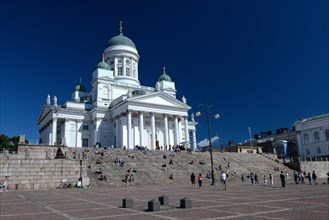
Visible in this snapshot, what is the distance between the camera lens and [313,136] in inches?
2970

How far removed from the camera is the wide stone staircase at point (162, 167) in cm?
3359

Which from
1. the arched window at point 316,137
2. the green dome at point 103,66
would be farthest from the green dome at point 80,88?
the arched window at point 316,137

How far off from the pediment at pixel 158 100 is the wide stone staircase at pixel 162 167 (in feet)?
45.8

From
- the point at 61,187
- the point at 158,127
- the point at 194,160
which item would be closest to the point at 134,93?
the point at 158,127

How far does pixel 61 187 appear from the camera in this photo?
29.7 meters

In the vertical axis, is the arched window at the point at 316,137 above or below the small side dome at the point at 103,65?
below

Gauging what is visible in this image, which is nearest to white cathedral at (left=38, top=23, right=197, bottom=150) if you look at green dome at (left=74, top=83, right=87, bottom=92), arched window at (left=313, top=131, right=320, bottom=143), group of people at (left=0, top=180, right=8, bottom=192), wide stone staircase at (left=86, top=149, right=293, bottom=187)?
green dome at (left=74, top=83, right=87, bottom=92)

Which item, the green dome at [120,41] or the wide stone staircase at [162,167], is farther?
the green dome at [120,41]

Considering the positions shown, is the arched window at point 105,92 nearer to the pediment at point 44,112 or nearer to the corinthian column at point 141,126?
the corinthian column at point 141,126

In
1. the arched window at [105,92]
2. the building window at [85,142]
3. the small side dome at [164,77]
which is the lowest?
the building window at [85,142]

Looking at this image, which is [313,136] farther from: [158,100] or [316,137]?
[158,100]

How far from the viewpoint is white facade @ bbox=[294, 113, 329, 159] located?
239ft

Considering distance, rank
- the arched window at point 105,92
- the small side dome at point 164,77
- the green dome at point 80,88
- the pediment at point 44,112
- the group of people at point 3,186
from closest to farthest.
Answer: the group of people at point 3,186
the pediment at point 44,112
the arched window at point 105,92
the green dome at point 80,88
the small side dome at point 164,77

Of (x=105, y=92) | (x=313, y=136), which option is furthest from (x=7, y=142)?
(x=313, y=136)
